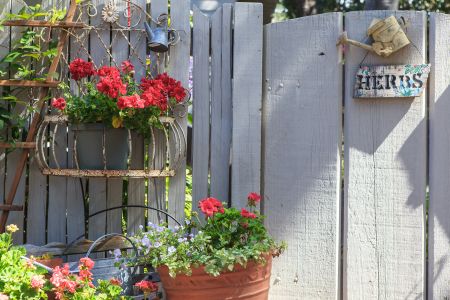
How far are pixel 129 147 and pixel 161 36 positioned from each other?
63 cm

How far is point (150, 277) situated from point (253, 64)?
128cm

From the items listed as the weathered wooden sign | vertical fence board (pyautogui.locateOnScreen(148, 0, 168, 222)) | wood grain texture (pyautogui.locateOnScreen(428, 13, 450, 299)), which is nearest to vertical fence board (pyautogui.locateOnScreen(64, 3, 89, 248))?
vertical fence board (pyautogui.locateOnScreen(148, 0, 168, 222))

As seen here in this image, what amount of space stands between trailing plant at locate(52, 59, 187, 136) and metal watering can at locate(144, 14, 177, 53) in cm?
17

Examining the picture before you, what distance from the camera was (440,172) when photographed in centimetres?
371

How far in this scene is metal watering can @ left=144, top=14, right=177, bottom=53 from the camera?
3.83m

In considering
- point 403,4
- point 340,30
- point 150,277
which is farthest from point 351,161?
point 403,4

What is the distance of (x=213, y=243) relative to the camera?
11.4 ft

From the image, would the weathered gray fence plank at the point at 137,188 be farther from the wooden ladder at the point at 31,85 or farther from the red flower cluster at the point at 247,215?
the red flower cluster at the point at 247,215

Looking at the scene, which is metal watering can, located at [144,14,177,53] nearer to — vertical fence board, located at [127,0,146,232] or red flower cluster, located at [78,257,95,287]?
vertical fence board, located at [127,0,146,232]

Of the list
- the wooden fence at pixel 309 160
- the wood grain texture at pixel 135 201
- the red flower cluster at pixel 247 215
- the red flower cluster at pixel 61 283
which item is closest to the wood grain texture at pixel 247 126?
the wooden fence at pixel 309 160

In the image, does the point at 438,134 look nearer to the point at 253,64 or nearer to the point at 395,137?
the point at 395,137

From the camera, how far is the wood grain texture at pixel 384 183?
3.74 m

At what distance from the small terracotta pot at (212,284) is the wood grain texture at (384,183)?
65 centimetres

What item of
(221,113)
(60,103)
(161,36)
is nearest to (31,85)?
(60,103)
